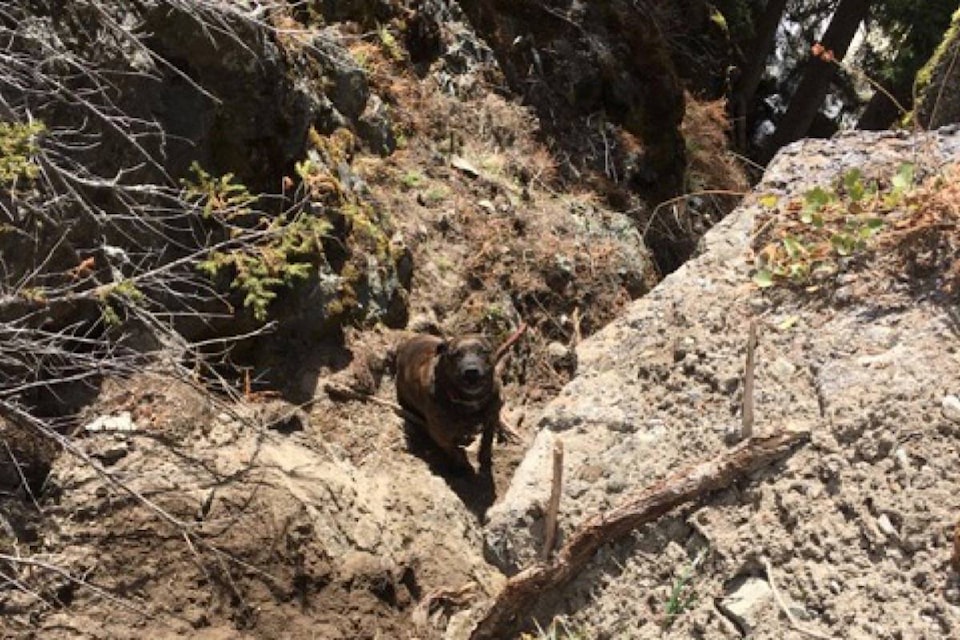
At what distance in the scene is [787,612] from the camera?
3.63 m

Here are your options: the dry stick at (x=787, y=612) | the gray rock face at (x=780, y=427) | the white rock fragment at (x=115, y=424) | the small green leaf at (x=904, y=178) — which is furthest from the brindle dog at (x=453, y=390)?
the dry stick at (x=787, y=612)

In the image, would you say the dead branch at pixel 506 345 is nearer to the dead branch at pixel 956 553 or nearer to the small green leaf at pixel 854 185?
the small green leaf at pixel 854 185

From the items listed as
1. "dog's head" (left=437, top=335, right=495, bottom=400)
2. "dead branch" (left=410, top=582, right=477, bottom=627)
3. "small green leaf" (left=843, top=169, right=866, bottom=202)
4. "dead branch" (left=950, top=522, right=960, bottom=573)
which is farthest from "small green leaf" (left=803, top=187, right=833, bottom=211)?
"dead branch" (left=410, top=582, right=477, bottom=627)

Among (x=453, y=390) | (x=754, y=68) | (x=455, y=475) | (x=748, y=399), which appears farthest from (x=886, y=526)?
(x=754, y=68)

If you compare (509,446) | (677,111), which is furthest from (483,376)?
(677,111)

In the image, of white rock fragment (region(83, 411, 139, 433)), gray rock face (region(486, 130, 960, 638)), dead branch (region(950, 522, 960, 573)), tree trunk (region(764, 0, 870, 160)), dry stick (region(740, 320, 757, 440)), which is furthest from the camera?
tree trunk (region(764, 0, 870, 160))

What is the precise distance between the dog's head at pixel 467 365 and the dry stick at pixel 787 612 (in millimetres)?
2964

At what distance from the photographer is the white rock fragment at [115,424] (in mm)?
5487

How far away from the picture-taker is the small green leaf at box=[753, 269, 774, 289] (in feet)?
15.4

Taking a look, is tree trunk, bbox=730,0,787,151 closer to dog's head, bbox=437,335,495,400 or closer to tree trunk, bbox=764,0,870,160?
tree trunk, bbox=764,0,870,160

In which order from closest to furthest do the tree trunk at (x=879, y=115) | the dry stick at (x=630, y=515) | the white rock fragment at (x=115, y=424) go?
the dry stick at (x=630, y=515)
the white rock fragment at (x=115, y=424)
the tree trunk at (x=879, y=115)

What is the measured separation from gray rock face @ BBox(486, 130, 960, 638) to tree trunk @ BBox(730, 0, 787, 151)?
8012mm

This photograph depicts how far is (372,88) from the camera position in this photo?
903cm

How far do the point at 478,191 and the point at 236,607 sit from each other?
198 inches
